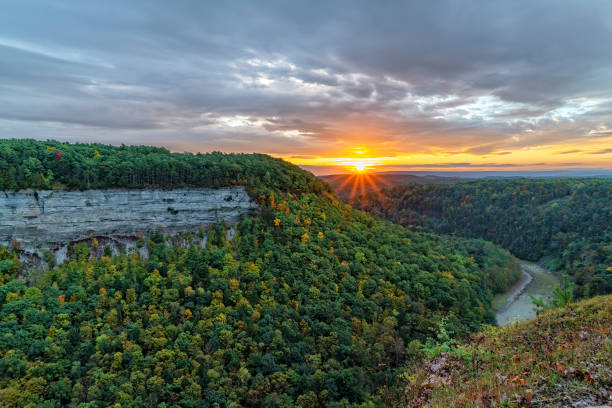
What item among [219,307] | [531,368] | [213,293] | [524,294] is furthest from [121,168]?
[524,294]

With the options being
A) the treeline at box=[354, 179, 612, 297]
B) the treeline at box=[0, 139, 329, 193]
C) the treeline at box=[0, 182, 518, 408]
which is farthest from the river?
the treeline at box=[0, 139, 329, 193]

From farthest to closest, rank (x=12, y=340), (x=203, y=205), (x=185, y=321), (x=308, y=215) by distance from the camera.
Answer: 1. (x=308, y=215)
2. (x=203, y=205)
3. (x=185, y=321)
4. (x=12, y=340)

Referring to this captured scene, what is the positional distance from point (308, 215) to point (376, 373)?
3408 cm

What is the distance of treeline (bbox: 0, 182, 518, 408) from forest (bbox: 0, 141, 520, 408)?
0.63 ft

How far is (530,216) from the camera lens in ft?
416

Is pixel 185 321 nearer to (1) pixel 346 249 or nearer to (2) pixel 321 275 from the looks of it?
(2) pixel 321 275

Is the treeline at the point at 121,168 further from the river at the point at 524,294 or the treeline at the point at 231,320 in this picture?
the river at the point at 524,294

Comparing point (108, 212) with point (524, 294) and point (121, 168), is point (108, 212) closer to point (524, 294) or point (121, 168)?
point (121, 168)

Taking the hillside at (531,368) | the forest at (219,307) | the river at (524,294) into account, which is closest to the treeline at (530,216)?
the river at (524,294)

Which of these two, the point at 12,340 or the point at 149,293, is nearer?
the point at 12,340

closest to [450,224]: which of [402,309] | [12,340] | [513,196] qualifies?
[513,196]

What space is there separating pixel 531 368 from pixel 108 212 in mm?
58409

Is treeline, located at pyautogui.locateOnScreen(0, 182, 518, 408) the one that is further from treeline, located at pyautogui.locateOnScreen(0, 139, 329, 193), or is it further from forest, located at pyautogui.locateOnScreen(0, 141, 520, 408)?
treeline, located at pyautogui.locateOnScreen(0, 139, 329, 193)

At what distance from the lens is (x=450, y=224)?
150250mm
